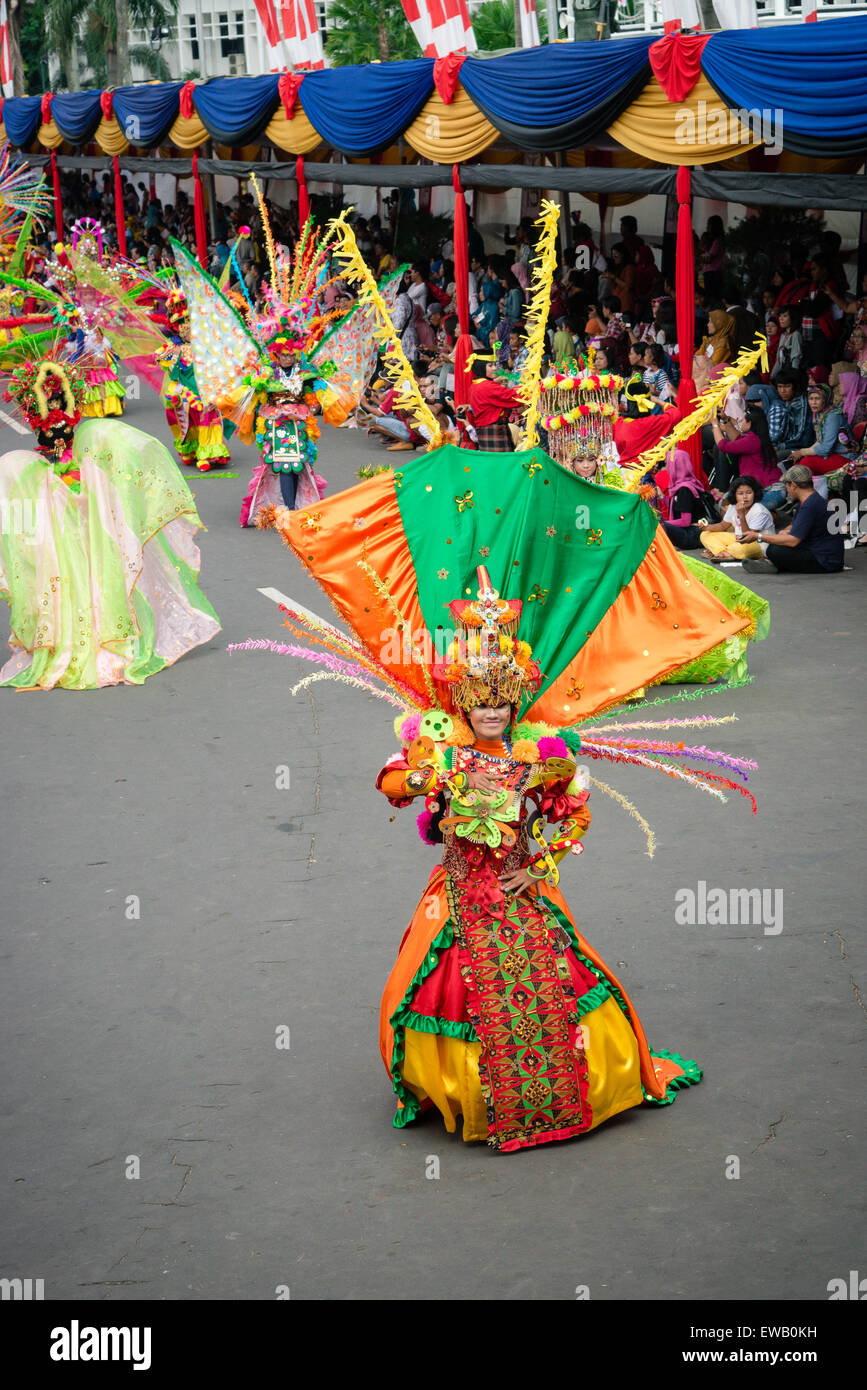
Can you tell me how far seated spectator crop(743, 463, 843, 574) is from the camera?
38.8 feet

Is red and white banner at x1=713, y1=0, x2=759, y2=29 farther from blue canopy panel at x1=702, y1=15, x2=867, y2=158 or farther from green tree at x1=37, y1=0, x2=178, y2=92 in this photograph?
green tree at x1=37, y1=0, x2=178, y2=92

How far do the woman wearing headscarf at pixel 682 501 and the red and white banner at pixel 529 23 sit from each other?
13048 mm

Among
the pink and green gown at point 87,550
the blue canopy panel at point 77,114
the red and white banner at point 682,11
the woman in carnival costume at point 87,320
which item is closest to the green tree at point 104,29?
the blue canopy panel at point 77,114

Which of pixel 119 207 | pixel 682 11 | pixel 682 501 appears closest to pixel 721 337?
pixel 682 501

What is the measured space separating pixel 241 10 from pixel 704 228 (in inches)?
1841

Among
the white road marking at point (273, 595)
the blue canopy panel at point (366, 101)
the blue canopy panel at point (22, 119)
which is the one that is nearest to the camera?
the white road marking at point (273, 595)

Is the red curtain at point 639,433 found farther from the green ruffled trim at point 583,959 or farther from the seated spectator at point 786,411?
the green ruffled trim at point 583,959

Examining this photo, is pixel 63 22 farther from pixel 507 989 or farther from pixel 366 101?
pixel 507 989

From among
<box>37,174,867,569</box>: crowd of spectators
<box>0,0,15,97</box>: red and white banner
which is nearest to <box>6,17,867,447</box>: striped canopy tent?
<box>37,174,867,569</box>: crowd of spectators

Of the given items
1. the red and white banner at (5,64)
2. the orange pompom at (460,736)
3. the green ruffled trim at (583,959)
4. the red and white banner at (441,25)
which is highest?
the red and white banner at (5,64)

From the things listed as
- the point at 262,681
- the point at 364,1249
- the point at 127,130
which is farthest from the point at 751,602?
the point at 127,130

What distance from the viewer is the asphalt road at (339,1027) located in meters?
4.49

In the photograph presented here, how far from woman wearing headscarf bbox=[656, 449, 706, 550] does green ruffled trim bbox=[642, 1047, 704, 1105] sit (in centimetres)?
774

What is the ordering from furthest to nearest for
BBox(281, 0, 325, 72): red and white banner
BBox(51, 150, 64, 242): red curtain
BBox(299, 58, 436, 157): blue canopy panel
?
BBox(51, 150, 64, 242): red curtain
BBox(281, 0, 325, 72): red and white banner
BBox(299, 58, 436, 157): blue canopy panel
